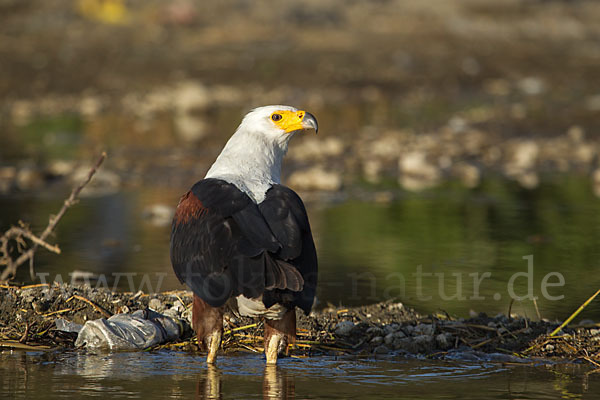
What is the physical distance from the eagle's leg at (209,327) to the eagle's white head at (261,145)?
800 mm

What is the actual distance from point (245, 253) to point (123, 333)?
1.02m

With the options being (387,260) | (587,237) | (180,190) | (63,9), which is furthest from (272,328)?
(63,9)

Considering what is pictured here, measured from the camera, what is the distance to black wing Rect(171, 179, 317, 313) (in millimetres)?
5305

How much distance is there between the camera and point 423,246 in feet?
30.9

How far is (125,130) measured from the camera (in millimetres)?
18016

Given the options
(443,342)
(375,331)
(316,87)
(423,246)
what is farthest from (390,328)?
(316,87)

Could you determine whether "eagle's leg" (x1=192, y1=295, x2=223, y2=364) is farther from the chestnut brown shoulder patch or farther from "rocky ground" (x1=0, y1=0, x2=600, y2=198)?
"rocky ground" (x1=0, y1=0, x2=600, y2=198)

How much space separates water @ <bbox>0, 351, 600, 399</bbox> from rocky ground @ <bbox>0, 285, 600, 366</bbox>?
19cm

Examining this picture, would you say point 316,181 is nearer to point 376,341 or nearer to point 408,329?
point 408,329

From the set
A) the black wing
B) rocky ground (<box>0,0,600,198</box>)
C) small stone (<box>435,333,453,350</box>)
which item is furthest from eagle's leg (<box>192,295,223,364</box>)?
rocky ground (<box>0,0,600,198</box>)

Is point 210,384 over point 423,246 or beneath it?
beneath

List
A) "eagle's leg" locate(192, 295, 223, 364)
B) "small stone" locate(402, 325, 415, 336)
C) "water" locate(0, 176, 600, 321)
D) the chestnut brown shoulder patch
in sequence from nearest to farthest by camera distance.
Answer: "eagle's leg" locate(192, 295, 223, 364)
the chestnut brown shoulder patch
"small stone" locate(402, 325, 415, 336)
"water" locate(0, 176, 600, 321)

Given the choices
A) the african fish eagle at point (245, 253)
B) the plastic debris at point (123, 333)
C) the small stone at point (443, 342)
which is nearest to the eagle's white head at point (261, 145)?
the african fish eagle at point (245, 253)

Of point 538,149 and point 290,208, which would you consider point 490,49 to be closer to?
point 538,149
